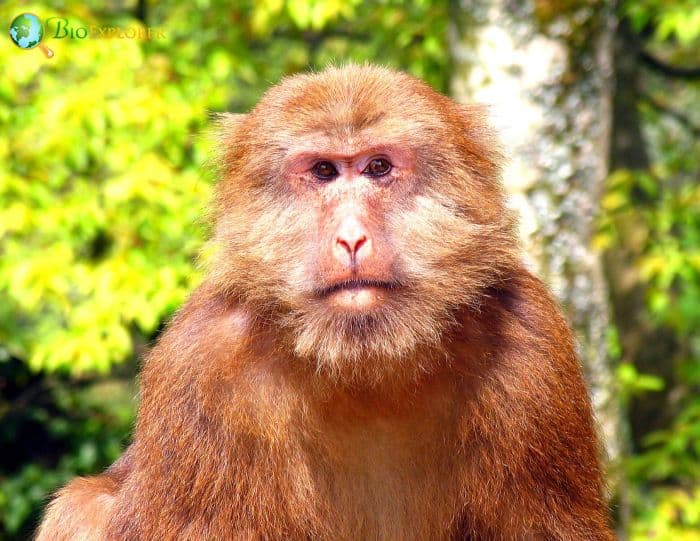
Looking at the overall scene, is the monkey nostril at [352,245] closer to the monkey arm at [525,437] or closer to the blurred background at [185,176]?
the monkey arm at [525,437]

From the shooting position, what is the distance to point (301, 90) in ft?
Result: 11.4

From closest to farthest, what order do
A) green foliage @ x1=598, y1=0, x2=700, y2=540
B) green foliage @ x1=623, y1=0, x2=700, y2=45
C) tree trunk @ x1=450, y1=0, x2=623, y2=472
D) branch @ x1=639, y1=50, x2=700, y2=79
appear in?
tree trunk @ x1=450, y1=0, x2=623, y2=472 → green foliage @ x1=623, y1=0, x2=700, y2=45 → green foliage @ x1=598, y1=0, x2=700, y2=540 → branch @ x1=639, y1=50, x2=700, y2=79

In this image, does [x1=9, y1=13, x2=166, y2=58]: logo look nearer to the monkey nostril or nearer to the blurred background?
the blurred background

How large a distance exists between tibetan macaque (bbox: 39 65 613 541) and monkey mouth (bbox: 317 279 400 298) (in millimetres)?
70

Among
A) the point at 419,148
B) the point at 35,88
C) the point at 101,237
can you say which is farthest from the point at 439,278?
the point at 35,88

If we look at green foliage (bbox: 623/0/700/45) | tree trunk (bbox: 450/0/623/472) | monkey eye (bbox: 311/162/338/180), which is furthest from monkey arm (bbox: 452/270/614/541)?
green foliage (bbox: 623/0/700/45)

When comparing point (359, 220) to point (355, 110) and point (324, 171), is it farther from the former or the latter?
point (355, 110)

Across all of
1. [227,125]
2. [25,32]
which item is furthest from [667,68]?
[227,125]

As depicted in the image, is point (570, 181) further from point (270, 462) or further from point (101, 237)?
point (101, 237)

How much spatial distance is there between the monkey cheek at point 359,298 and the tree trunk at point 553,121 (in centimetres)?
240

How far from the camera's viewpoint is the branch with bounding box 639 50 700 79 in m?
10.0

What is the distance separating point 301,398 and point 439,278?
62 cm

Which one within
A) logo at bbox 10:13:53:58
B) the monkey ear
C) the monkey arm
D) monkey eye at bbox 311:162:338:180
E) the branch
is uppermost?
the branch

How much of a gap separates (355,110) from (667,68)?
303 inches
